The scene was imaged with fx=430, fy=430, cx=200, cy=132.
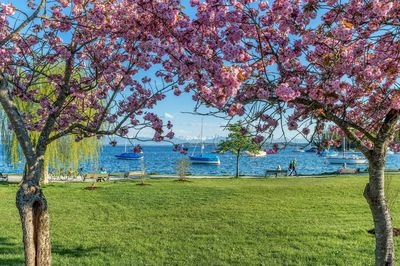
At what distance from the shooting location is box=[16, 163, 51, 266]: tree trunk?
5656 millimetres

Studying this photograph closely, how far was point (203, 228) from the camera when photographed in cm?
1152

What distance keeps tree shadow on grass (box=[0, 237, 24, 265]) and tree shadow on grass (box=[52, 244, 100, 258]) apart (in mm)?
732

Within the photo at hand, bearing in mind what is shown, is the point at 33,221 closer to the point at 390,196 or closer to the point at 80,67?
the point at 80,67

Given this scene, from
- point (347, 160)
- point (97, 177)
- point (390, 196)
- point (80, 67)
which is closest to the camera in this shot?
point (80, 67)

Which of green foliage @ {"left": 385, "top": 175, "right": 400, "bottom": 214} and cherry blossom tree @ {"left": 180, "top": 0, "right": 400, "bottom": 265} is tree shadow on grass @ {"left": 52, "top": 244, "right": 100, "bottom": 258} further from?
green foliage @ {"left": 385, "top": 175, "right": 400, "bottom": 214}

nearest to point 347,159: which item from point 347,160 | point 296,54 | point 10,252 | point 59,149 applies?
point 347,160

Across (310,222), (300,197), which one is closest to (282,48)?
(310,222)

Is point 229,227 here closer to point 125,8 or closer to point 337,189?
point 125,8

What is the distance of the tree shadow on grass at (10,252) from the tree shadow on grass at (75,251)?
2.40 feet

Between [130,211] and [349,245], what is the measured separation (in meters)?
7.56

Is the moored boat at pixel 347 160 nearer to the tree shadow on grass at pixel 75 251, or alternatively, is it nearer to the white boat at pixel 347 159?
the white boat at pixel 347 159

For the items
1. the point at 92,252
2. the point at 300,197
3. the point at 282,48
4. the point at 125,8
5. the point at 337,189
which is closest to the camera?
the point at 282,48

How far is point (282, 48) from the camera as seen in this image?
4.84 meters

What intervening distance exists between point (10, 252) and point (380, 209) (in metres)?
7.32
